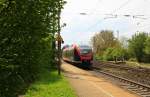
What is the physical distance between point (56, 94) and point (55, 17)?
28.8ft

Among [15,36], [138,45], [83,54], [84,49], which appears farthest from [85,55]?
[15,36]

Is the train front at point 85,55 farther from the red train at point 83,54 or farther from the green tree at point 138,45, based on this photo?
the green tree at point 138,45

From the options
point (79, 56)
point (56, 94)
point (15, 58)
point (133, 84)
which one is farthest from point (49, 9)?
point (79, 56)

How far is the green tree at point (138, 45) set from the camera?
259ft

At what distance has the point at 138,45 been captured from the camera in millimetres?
80625

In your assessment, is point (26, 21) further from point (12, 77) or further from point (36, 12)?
point (12, 77)

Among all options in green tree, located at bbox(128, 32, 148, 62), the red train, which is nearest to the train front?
the red train

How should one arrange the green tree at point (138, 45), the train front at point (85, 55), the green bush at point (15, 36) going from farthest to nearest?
1. the green tree at point (138, 45)
2. the train front at point (85, 55)
3. the green bush at point (15, 36)

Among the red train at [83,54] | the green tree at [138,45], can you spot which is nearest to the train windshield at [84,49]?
the red train at [83,54]

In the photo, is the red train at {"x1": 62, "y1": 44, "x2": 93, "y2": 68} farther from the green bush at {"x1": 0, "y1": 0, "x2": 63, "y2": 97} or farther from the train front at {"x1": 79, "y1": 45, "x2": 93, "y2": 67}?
the green bush at {"x1": 0, "y1": 0, "x2": 63, "y2": 97}

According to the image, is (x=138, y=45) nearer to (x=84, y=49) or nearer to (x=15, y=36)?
(x=84, y=49)

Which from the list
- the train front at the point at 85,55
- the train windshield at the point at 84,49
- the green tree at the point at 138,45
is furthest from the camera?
the green tree at the point at 138,45

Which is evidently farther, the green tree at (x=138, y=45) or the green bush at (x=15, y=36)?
the green tree at (x=138, y=45)

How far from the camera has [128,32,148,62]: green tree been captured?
78.9 metres
